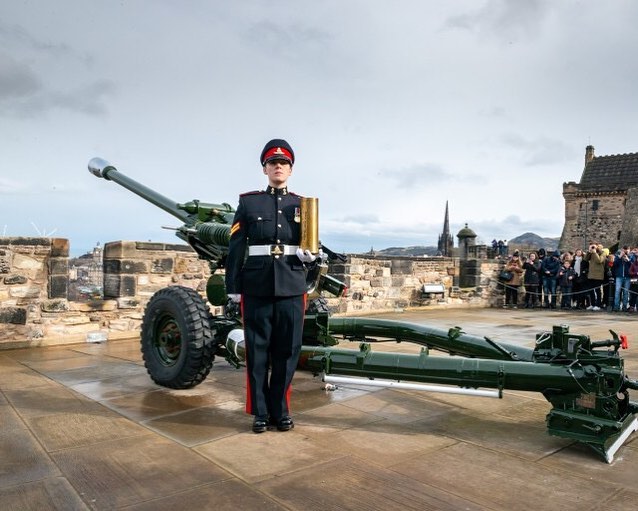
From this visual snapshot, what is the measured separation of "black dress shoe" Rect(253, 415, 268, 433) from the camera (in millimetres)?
3141

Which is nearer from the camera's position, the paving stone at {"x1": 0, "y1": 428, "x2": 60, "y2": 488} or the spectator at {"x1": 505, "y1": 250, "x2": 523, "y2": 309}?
the paving stone at {"x1": 0, "y1": 428, "x2": 60, "y2": 488}

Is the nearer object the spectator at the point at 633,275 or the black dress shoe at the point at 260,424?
the black dress shoe at the point at 260,424

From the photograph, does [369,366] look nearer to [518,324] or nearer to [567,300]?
[518,324]

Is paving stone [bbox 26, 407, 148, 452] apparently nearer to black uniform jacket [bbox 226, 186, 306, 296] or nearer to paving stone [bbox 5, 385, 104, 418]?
paving stone [bbox 5, 385, 104, 418]

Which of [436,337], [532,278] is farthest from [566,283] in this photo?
[436,337]

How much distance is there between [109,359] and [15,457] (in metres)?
2.92

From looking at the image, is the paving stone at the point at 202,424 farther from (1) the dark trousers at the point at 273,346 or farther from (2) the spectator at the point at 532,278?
(2) the spectator at the point at 532,278

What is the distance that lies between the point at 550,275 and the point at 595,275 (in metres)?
0.98

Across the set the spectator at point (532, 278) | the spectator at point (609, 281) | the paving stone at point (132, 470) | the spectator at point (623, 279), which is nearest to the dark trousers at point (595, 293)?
the spectator at point (609, 281)

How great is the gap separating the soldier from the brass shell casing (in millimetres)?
57

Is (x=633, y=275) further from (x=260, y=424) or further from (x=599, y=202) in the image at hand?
(x=599, y=202)

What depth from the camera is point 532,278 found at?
42.7 feet

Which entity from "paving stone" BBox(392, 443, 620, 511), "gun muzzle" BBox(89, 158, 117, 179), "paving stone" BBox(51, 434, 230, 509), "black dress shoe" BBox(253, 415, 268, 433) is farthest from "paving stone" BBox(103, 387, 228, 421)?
"gun muzzle" BBox(89, 158, 117, 179)

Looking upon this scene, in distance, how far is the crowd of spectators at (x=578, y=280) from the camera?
38.6 feet
